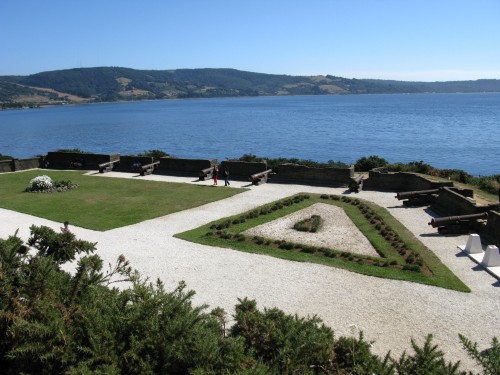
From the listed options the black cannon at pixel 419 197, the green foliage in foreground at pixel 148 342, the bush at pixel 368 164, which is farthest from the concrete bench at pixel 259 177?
the green foliage in foreground at pixel 148 342

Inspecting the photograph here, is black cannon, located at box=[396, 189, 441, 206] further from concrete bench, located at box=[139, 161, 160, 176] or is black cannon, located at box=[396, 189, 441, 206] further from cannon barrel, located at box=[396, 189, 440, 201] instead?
concrete bench, located at box=[139, 161, 160, 176]

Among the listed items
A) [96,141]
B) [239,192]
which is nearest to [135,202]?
[239,192]

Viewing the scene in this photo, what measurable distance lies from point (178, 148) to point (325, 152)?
2026 cm

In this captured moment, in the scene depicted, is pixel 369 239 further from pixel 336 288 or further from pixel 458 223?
pixel 336 288

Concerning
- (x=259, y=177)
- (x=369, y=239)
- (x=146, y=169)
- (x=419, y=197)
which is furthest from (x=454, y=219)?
(x=146, y=169)

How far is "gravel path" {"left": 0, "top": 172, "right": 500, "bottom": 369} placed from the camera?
943cm

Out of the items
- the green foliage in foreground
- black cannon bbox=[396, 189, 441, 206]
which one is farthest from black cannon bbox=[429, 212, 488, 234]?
the green foliage in foreground

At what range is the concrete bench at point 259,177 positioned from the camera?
24775mm

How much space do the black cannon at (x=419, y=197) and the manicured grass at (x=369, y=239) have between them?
47.9 inches

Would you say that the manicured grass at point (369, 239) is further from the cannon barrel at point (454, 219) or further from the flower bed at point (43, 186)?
the flower bed at point (43, 186)

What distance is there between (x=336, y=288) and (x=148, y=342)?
6254mm

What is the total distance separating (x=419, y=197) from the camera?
20047mm

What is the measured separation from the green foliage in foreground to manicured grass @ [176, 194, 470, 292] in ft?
18.2

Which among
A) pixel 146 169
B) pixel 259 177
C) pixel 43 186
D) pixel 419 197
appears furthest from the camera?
pixel 146 169
